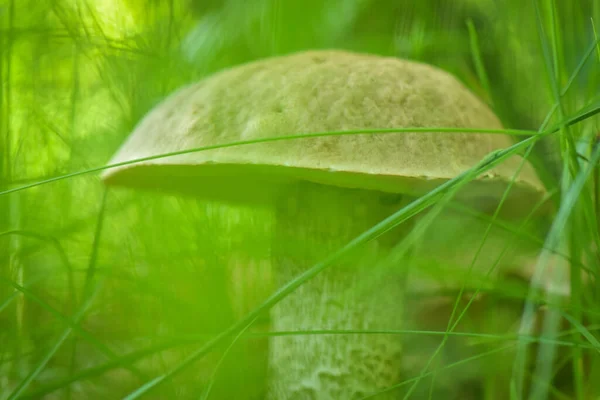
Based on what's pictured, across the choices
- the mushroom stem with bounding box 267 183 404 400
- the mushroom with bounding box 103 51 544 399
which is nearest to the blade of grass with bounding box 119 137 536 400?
the mushroom with bounding box 103 51 544 399

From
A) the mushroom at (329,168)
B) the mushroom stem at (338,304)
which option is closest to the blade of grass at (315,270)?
the mushroom at (329,168)

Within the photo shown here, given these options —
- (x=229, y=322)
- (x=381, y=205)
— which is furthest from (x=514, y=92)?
(x=229, y=322)

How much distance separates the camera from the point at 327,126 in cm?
59

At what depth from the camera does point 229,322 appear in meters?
0.77

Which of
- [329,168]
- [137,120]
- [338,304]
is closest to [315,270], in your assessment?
[329,168]

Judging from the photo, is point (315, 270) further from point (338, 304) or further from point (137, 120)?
point (137, 120)

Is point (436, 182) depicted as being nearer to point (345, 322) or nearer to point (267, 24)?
point (345, 322)

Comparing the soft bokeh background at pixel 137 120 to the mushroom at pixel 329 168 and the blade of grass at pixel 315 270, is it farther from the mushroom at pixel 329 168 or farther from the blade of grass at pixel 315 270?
the blade of grass at pixel 315 270

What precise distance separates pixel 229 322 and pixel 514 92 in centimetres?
86

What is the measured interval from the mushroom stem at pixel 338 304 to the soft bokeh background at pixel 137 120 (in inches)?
3.9

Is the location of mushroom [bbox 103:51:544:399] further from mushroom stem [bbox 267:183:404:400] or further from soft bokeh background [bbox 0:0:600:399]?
soft bokeh background [bbox 0:0:600:399]

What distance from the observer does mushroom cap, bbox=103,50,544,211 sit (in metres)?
0.57

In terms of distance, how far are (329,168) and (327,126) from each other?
69 mm

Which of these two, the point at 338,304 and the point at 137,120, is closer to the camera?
the point at 338,304
